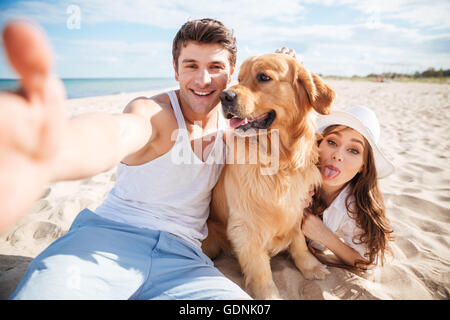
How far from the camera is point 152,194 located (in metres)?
1.92

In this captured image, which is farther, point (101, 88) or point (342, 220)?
point (101, 88)

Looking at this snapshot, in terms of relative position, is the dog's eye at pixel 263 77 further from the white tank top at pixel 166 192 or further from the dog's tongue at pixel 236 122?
the white tank top at pixel 166 192

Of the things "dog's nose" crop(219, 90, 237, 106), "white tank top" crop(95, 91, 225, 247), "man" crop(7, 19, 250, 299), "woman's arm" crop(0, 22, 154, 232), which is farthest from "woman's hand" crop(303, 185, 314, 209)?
"woman's arm" crop(0, 22, 154, 232)

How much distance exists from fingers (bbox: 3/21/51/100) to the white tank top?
1.31 m

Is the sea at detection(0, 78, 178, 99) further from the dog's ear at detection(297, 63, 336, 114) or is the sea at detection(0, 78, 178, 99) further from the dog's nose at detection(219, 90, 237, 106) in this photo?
the dog's ear at detection(297, 63, 336, 114)

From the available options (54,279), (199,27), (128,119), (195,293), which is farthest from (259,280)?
(199,27)

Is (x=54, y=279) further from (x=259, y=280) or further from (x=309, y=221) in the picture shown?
(x=309, y=221)

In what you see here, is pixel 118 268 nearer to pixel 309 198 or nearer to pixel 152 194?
pixel 152 194

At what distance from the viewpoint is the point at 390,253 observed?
2314mm

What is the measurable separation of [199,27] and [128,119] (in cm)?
111

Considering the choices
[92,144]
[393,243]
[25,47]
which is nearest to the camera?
[25,47]

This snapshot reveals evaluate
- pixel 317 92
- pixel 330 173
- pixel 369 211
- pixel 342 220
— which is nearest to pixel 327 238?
pixel 342 220

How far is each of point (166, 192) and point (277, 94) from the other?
1.26 m
